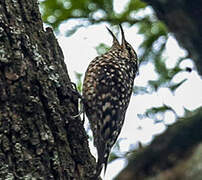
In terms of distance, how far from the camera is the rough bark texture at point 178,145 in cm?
109

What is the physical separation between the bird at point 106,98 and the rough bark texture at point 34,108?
0.90m

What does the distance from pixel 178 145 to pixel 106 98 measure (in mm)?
3564

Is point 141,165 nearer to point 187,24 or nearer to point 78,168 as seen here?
point 187,24

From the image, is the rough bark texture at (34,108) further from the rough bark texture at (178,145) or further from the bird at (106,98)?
the rough bark texture at (178,145)

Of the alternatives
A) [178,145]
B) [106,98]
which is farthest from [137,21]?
[178,145]

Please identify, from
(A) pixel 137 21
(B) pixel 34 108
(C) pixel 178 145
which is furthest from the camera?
(A) pixel 137 21

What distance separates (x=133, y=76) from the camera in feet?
17.5

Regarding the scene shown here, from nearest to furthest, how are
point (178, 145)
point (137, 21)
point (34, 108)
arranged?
1. point (178, 145)
2. point (34, 108)
3. point (137, 21)

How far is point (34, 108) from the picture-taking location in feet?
10.5

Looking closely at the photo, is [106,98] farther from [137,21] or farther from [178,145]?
[178,145]

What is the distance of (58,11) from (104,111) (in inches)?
45.6

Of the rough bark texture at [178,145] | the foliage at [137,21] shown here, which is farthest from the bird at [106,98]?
the rough bark texture at [178,145]

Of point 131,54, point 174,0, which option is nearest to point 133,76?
point 131,54

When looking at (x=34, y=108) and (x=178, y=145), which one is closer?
(x=178, y=145)
